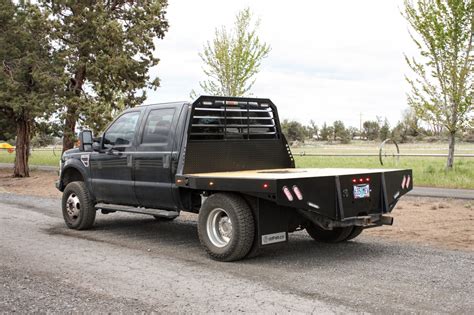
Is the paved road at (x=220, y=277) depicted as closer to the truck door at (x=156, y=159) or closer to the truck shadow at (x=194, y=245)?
the truck shadow at (x=194, y=245)

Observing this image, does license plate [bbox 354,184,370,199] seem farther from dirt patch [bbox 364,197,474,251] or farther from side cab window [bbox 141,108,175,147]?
side cab window [bbox 141,108,175,147]

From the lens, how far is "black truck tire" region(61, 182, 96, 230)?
9484 mm

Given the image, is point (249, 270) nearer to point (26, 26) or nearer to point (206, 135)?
point (206, 135)

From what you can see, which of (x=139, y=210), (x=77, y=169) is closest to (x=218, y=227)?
(x=139, y=210)

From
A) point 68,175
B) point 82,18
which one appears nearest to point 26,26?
point 82,18

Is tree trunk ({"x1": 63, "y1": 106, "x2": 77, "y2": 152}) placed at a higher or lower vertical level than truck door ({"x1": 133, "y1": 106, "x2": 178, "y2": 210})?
higher

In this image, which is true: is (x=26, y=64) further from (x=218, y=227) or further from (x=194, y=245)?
(x=218, y=227)

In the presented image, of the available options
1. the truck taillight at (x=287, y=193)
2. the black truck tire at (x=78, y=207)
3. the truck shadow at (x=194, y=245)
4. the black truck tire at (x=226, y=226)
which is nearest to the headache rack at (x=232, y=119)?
the black truck tire at (x=226, y=226)

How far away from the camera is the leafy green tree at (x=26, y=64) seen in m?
22.0

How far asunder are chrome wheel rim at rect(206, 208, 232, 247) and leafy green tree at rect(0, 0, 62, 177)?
16385mm

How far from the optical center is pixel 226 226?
7.16 m

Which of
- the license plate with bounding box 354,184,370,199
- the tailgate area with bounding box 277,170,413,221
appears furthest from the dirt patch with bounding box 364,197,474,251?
the license plate with bounding box 354,184,370,199

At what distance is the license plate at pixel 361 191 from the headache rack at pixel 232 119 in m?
2.24

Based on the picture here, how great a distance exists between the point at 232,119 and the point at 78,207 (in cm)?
329
